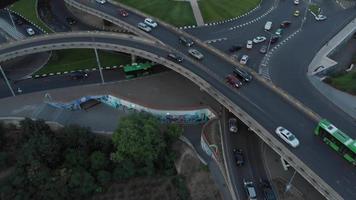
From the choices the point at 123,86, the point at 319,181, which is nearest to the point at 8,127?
the point at 123,86

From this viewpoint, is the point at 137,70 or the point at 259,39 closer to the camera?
the point at 137,70

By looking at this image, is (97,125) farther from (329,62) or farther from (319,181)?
(329,62)

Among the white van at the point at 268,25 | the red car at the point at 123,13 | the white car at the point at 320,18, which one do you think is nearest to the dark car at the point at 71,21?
the red car at the point at 123,13

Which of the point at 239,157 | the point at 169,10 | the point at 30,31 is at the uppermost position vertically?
the point at 169,10

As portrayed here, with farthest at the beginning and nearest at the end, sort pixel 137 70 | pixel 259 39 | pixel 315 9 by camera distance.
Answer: pixel 315 9 → pixel 259 39 → pixel 137 70

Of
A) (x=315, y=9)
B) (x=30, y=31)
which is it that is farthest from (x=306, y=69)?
(x=30, y=31)

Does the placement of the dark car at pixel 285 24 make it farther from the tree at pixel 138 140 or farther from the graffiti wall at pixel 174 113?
the tree at pixel 138 140

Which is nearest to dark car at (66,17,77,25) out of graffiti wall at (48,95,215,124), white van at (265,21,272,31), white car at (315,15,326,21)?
graffiti wall at (48,95,215,124)

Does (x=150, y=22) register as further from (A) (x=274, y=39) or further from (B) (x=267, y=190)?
(B) (x=267, y=190)
